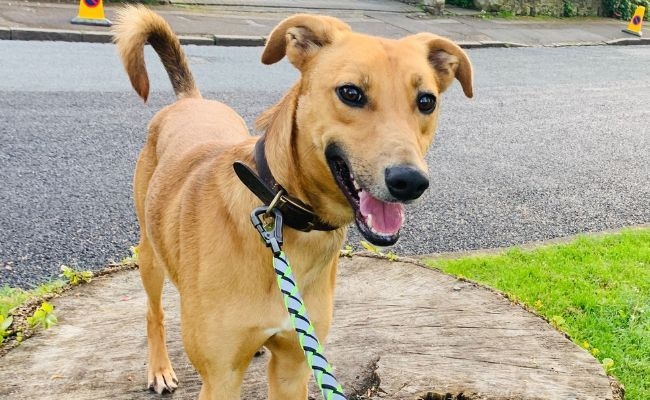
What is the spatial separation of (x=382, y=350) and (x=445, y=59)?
1478mm

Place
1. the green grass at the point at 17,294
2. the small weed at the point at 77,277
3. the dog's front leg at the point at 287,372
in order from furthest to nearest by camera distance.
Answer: the green grass at the point at 17,294 < the small weed at the point at 77,277 < the dog's front leg at the point at 287,372

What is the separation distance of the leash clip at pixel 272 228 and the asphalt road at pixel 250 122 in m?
2.81

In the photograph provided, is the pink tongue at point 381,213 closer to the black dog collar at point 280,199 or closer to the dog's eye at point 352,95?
the black dog collar at point 280,199

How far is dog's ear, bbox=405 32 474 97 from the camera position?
291cm

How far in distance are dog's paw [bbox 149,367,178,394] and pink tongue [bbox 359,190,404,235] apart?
4.78 ft

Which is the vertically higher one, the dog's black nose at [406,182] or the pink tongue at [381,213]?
the dog's black nose at [406,182]

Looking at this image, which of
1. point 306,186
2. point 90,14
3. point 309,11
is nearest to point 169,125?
point 306,186

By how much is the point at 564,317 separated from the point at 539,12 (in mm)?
18204

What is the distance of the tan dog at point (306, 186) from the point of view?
93.0 inches

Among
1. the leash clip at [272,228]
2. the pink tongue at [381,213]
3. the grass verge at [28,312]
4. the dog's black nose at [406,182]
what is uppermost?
the dog's black nose at [406,182]

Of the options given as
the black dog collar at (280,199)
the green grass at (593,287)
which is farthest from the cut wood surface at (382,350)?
the black dog collar at (280,199)

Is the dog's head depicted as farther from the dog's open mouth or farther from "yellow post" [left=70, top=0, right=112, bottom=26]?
"yellow post" [left=70, top=0, right=112, bottom=26]

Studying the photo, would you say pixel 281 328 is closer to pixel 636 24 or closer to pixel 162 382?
pixel 162 382

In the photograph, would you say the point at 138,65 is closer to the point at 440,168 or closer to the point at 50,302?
the point at 50,302
